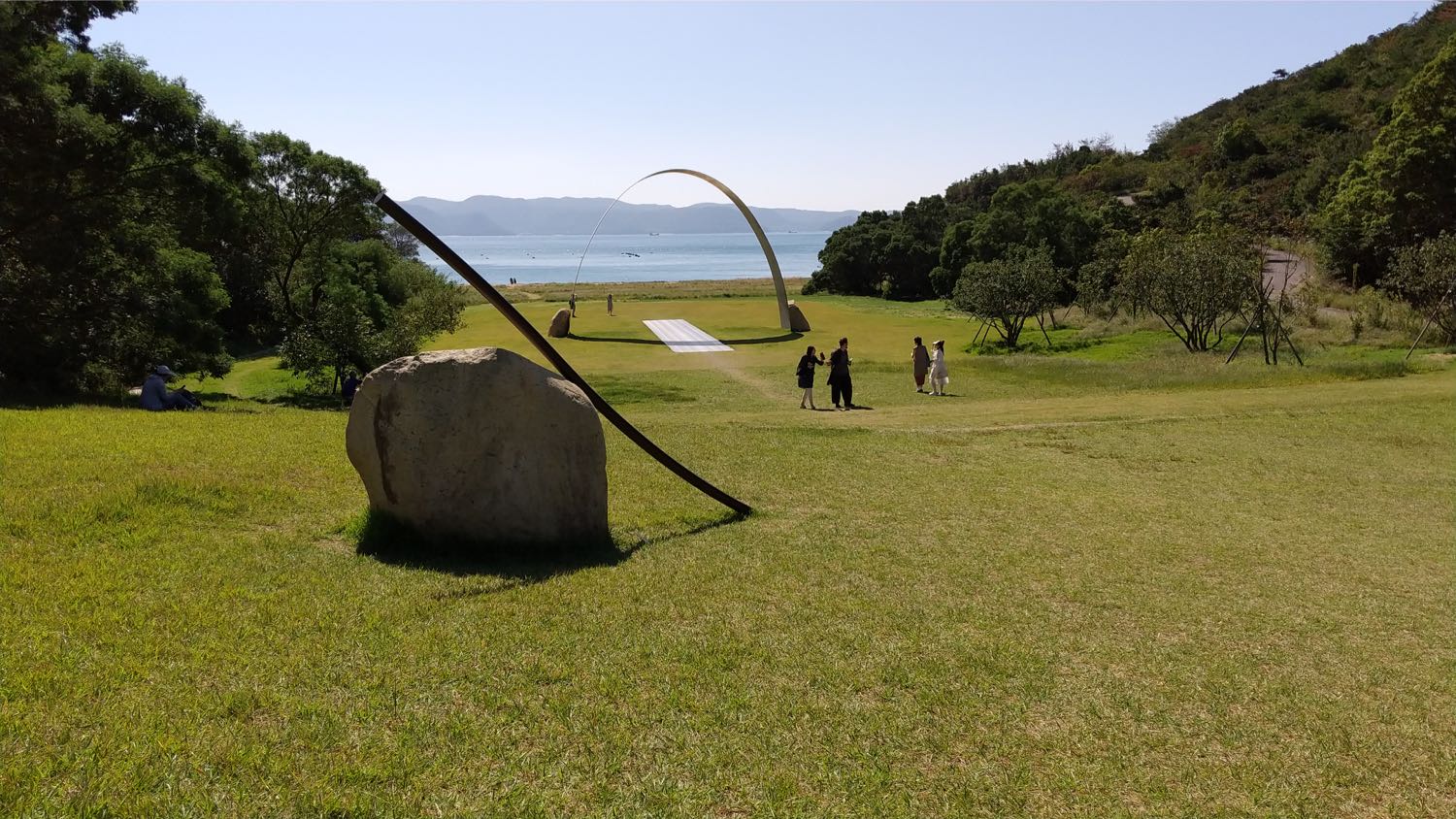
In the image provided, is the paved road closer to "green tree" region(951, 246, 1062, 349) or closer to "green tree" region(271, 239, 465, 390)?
"green tree" region(951, 246, 1062, 349)

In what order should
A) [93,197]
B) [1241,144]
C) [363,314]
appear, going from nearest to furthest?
[93,197] < [363,314] < [1241,144]

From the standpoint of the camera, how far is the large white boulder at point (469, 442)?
900 cm

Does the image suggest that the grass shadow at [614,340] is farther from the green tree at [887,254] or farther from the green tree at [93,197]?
the green tree at [887,254]

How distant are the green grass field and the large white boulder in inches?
24.3

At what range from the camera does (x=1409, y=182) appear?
4956cm

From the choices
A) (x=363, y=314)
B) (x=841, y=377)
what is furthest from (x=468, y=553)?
(x=363, y=314)

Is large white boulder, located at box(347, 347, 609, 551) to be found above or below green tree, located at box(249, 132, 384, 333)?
below

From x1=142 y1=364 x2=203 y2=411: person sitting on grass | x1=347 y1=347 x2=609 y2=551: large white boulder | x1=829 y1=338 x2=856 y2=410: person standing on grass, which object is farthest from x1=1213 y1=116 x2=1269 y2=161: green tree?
x1=347 y1=347 x2=609 y2=551: large white boulder

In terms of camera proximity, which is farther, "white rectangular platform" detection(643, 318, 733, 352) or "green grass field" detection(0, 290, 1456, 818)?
"white rectangular platform" detection(643, 318, 733, 352)

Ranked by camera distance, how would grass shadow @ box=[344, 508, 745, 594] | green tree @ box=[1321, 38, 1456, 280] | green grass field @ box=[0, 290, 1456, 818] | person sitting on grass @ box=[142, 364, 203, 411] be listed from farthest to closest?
1. green tree @ box=[1321, 38, 1456, 280]
2. person sitting on grass @ box=[142, 364, 203, 411]
3. grass shadow @ box=[344, 508, 745, 594]
4. green grass field @ box=[0, 290, 1456, 818]

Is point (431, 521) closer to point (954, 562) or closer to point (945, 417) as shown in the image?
point (954, 562)

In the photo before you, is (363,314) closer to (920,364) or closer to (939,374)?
(920,364)

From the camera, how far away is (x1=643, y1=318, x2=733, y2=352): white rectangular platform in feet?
149

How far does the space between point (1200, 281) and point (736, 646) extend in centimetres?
3508
